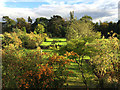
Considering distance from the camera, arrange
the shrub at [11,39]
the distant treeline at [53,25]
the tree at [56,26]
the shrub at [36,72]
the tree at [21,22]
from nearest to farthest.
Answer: the shrub at [36,72], the shrub at [11,39], the distant treeline at [53,25], the tree at [56,26], the tree at [21,22]

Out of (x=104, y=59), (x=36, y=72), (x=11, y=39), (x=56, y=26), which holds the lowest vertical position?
(x=36, y=72)

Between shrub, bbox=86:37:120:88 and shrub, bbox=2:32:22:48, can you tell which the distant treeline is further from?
shrub, bbox=86:37:120:88

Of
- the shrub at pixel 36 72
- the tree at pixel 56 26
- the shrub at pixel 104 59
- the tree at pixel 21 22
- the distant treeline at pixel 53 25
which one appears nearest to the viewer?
the shrub at pixel 36 72

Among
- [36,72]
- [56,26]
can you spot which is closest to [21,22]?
[56,26]

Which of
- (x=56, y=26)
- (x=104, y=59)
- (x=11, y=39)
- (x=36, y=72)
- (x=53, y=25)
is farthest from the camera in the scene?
(x=53, y=25)

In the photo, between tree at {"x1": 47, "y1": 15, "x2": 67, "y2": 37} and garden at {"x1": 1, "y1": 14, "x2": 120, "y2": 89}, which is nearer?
garden at {"x1": 1, "y1": 14, "x2": 120, "y2": 89}

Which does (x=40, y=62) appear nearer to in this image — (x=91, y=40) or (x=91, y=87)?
(x=91, y=87)

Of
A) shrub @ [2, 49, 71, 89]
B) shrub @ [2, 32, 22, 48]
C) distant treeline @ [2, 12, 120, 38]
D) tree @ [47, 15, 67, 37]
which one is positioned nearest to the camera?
shrub @ [2, 49, 71, 89]

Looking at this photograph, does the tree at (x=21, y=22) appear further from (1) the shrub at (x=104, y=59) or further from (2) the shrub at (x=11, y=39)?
(1) the shrub at (x=104, y=59)

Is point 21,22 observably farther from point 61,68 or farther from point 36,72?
point 61,68

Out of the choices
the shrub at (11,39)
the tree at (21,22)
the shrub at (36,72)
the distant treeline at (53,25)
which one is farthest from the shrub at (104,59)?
the tree at (21,22)

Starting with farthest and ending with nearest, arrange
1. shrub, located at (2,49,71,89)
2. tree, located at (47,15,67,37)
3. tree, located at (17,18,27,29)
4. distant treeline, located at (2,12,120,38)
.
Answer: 1. tree, located at (17,18,27,29)
2. tree, located at (47,15,67,37)
3. distant treeline, located at (2,12,120,38)
4. shrub, located at (2,49,71,89)

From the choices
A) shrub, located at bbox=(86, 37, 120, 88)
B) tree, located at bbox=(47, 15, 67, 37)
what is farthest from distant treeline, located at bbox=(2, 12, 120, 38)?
shrub, located at bbox=(86, 37, 120, 88)

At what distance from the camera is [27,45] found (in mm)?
12156
